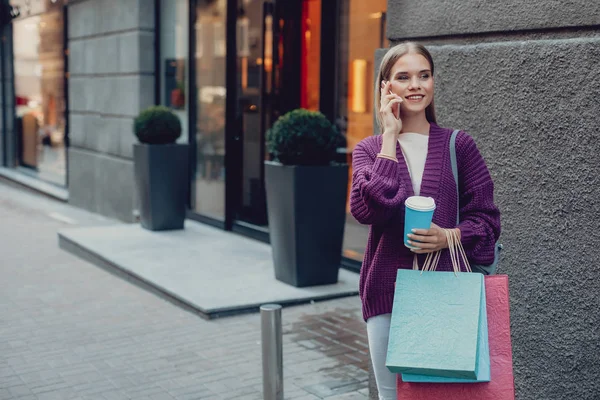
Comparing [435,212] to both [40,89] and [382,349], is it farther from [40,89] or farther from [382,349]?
[40,89]

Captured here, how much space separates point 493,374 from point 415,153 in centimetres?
84

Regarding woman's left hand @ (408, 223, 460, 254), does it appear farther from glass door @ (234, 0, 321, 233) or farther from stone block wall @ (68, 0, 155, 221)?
stone block wall @ (68, 0, 155, 221)

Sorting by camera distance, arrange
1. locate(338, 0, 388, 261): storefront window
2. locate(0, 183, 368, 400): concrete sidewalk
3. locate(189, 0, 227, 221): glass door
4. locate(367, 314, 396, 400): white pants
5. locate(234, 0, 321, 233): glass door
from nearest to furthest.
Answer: locate(367, 314, 396, 400): white pants < locate(0, 183, 368, 400): concrete sidewalk < locate(338, 0, 388, 261): storefront window < locate(234, 0, 321, 233): glass door < locate(189, 0, 227, 221): glass door

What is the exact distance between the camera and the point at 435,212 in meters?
2.85

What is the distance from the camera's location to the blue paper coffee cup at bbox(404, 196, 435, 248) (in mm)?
2600

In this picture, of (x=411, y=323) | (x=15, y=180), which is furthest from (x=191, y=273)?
(x=15, y=180)

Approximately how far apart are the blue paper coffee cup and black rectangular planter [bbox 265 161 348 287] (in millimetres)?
4269

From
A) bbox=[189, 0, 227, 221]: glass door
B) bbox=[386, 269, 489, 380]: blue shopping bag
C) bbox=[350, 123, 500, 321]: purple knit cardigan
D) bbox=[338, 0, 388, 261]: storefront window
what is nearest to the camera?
bbox=[386, 269, 489, 380]: blue shopping bag

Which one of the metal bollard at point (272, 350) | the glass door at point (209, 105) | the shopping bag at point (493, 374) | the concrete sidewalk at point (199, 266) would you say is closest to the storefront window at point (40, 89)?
the glass door at point (209, 105)

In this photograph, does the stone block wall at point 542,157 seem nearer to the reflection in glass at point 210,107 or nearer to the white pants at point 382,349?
the white pants at point 382,349

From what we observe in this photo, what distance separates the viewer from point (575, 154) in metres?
3.66

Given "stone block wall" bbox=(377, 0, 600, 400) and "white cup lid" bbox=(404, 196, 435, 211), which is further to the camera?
"stone block wall" bbox=(377, 0, 600, 400)

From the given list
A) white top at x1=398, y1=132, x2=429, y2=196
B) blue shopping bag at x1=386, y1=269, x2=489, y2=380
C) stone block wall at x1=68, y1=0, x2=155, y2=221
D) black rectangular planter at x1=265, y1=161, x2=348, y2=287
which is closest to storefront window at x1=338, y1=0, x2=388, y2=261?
black rectangular planter at x1=265, y1=161, x2=348, y2=287

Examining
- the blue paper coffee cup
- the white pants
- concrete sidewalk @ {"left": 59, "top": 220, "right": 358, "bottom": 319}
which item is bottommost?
concrete sidewalk @ {"left": 59, "top": 220, "right": 358, "bottom": 319}
